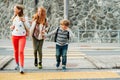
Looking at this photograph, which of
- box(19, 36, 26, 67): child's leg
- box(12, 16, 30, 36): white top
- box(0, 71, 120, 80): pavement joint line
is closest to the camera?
box(0, 71, 120, 80): pavement joint line

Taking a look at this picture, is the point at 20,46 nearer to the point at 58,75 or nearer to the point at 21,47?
the point at 21,47

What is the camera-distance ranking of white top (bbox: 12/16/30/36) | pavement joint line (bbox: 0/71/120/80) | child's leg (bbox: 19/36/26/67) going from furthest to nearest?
1. white top (bbox: 12/16/30/36)
2. child's leg (bbox: 19/36/26/67)
3. pavement joint line (bbox: 0/71/120/80)

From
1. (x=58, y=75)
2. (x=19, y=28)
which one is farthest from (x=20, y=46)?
(x=58, y=75)

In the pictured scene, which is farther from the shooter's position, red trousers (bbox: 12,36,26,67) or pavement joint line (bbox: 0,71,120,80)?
red trousers (bbox: 12,36,26,67)

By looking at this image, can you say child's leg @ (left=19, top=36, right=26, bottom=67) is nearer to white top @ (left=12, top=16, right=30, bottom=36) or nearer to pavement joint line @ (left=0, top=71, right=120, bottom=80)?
white top @ (left=12, top=16, right=30, bottom=36)

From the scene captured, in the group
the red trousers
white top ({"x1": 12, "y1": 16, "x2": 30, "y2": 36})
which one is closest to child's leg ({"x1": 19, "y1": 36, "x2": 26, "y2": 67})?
the red trousers

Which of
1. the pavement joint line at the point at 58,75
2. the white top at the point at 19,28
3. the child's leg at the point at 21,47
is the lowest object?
the pavement joint line at the point at 58,75

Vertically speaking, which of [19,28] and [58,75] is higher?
[19,28]

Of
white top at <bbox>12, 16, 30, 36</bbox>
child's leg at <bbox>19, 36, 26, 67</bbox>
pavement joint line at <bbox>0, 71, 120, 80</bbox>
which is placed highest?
white top at <bbox>12, 16, 30, 36</bbox>

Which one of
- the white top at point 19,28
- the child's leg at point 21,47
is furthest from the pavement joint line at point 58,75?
the white top at point 19,28

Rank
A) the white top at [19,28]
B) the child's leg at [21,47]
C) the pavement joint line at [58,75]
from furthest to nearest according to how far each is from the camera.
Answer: the white top at [19,28]
the child's leg at [21,47]
the pavement joint line at [58,75]

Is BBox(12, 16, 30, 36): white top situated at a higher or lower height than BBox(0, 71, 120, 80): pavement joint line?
higher

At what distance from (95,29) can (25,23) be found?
14611 millimetres

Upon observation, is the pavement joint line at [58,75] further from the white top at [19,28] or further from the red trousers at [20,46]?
the white top at [19,28]
